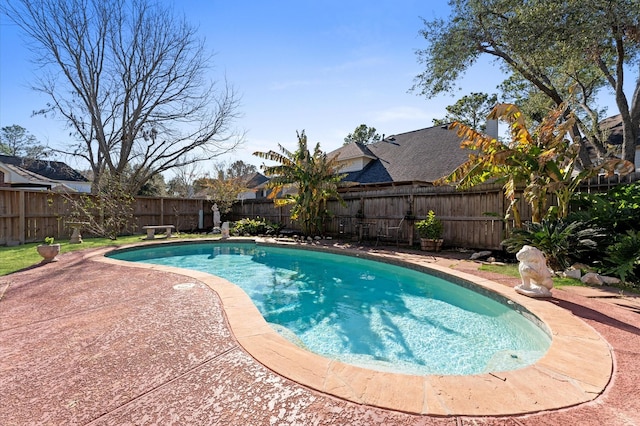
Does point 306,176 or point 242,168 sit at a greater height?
point 242,168

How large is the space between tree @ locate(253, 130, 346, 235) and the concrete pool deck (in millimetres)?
8653

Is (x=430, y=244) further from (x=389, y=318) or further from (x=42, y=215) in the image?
(x=42, y=215)

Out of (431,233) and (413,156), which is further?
(413,156)

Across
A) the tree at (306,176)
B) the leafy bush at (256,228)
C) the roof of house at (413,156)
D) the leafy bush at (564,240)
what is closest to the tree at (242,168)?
the roof of house at (413,156)

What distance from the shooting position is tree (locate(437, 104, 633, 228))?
6184 millimetres

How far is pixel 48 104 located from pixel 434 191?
2213 cm

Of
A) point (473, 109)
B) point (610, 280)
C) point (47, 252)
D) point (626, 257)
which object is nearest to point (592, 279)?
point (610, 280)

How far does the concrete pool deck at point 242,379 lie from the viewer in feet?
6.07

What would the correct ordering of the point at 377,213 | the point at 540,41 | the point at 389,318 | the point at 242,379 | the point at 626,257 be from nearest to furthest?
1. the point at 242,379
2. the point at 389,318
3. the point at 626,257
4. the point at 540,41
5. the point at 377,213

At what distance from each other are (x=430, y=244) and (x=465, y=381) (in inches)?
292

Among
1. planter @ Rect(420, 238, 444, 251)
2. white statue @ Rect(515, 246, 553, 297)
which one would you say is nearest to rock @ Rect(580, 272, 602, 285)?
white statue @ Rect(515, 246, 553, 297)

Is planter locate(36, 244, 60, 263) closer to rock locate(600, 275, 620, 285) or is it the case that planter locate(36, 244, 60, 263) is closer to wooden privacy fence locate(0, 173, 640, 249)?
wooden privacy fence locate(0, 173, 640, 249)

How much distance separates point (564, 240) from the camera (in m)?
5.45

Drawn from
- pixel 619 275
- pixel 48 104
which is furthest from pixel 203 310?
pixel 48 104
